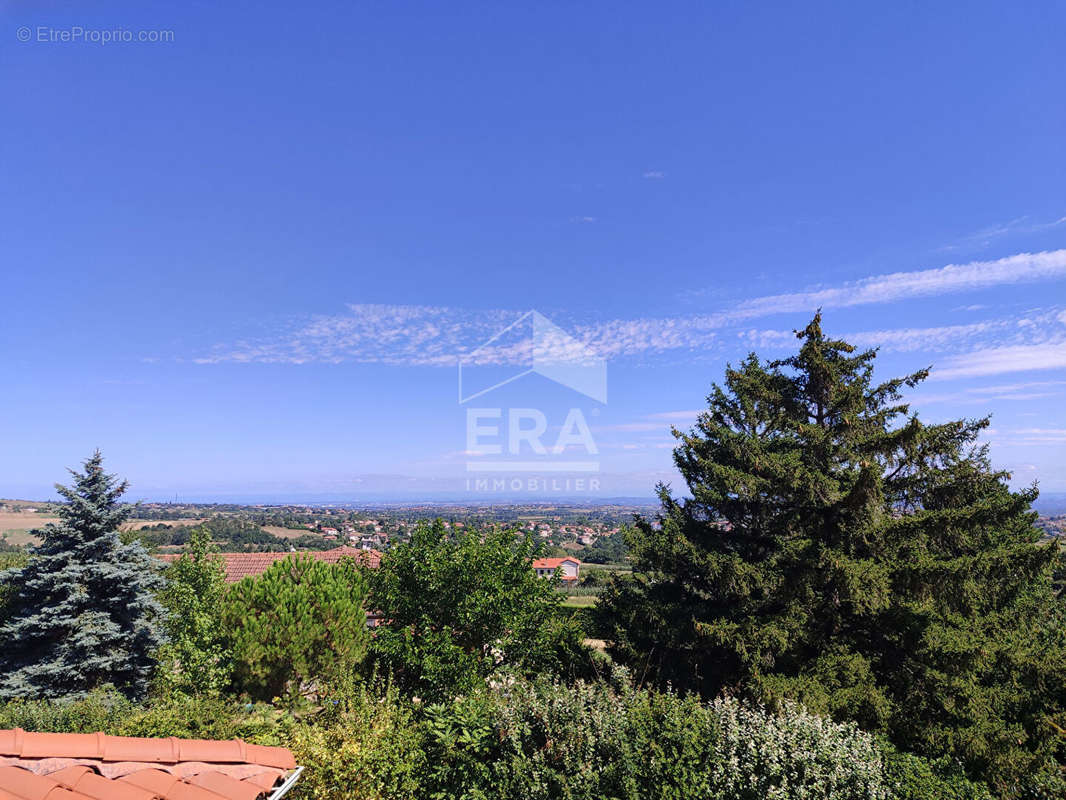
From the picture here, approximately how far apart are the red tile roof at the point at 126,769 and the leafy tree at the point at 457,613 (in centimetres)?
618

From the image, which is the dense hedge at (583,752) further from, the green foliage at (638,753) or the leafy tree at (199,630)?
the leafy tree at (199,630)

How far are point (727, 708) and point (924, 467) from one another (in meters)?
9.28

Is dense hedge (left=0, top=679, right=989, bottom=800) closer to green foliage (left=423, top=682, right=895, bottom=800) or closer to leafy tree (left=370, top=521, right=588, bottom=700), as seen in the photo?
green foliage (left=423, top=682, right=895, bottom=800)

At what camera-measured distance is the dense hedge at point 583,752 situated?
4973mm

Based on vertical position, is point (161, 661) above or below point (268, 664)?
below

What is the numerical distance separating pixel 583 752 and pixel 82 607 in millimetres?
14637

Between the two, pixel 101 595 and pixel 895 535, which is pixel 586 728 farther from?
pixel 101 595

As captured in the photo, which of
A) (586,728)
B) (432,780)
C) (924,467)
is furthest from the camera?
(924,467)

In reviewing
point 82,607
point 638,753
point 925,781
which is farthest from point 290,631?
point 925,781

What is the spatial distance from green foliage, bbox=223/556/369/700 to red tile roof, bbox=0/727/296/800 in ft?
23.0

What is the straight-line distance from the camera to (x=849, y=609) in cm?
1125

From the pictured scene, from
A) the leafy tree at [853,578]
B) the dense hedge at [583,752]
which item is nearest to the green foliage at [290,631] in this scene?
the dense hedge at [583,752]

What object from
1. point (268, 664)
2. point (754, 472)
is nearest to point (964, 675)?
point (754, 472)

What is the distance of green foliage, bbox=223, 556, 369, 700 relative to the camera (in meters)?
10.5
